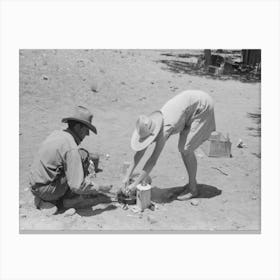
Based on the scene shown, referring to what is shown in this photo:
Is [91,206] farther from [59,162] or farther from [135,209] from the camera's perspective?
[59,162]

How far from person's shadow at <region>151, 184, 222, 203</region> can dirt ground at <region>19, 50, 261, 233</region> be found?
0.01 m

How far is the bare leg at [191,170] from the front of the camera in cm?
452

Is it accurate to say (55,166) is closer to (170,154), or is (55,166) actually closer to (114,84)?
(170,154)

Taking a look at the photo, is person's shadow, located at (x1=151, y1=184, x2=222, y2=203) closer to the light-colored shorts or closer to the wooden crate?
the light-colored shorts

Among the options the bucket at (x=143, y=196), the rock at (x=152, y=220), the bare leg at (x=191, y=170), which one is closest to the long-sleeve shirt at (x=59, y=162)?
the bucket at (x=143, y=196)

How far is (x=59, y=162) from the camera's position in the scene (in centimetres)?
391

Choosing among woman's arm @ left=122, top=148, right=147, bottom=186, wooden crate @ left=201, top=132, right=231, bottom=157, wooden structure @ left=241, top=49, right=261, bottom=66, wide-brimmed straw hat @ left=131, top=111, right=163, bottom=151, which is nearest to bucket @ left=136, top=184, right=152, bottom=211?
woman's arm @ left=122, top=148, right=147, bottom=186

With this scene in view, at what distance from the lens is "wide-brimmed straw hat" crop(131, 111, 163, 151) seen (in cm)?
409

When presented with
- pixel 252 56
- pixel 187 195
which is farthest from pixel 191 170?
pixel 252 56

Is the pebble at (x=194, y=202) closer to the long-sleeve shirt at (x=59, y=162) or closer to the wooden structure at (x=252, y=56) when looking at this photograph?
the long-sleeve shirt at (x=59, y=162)

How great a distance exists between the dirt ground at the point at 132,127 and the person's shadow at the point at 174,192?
1cm
